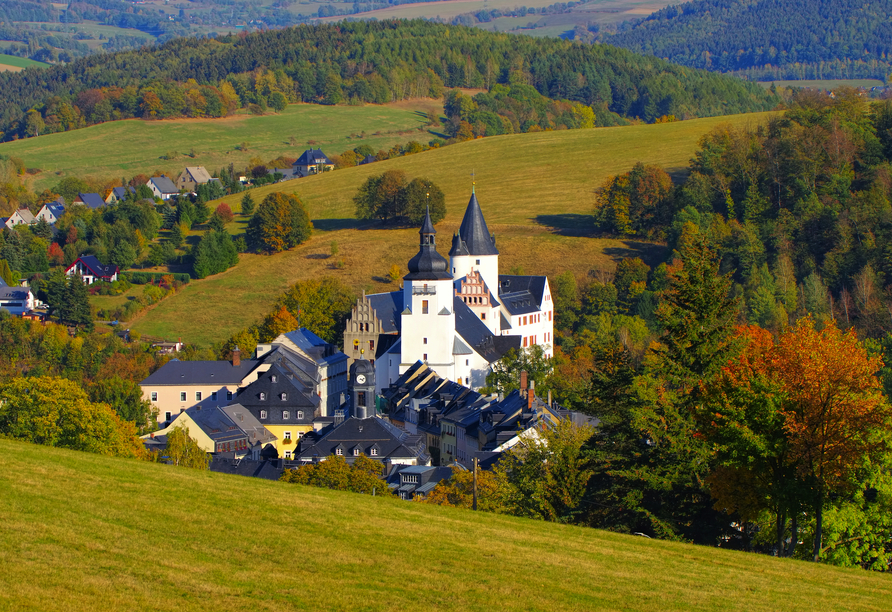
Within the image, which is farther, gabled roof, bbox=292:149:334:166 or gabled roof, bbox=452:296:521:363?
gabled roof, bbox=292:149:334:166

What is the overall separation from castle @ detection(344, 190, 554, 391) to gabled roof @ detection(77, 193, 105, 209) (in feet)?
249

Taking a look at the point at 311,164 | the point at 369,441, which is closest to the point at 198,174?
the point at 311,164

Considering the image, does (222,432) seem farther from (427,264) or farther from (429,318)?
(427,264)

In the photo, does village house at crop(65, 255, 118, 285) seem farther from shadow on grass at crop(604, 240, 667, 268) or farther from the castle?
shadow on grass at crop(604, 240, 667, 268)

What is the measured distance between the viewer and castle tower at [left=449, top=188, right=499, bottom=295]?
3765 inches

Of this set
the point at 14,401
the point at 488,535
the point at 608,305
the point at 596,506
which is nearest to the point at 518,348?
the point at 608,305

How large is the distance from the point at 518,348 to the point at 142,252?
188ft

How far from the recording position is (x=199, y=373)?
90938 millimetres

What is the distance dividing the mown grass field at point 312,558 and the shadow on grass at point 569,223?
98.5 metres

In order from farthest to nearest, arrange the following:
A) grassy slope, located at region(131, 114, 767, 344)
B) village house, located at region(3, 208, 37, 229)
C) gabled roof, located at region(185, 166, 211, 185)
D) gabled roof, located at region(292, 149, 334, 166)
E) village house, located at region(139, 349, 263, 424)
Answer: gabled roof, located at region(292, 149, 334, 166)
gabled roof, located at region(185, 166, 211, 185)
village house, located at region(3, 208, 37, 229)
grassy slope, located at region(131, 114, 767, 344)
village house, located at region(139, 349, 263, 424)

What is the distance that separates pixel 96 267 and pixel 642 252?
5591cm

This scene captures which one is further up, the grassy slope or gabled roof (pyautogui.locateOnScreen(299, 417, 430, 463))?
the grassy slope

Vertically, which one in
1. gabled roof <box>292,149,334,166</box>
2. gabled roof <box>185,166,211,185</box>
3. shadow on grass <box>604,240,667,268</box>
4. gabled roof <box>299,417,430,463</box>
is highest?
gabled roof <box>292,149,334,166</box>

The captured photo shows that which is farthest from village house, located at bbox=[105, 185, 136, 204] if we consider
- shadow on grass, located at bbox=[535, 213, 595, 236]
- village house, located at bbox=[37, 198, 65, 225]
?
shadow on grass, located at bbox=[535, 213, 595, 236]
